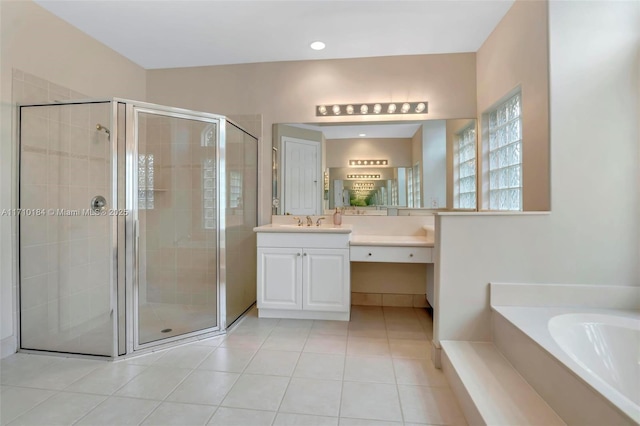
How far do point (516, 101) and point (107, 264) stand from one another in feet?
10.5

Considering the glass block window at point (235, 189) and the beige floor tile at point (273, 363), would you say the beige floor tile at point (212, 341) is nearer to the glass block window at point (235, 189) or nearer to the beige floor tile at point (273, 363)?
the beige floor tile at point (273, 363)

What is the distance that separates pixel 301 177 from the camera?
3109 mm

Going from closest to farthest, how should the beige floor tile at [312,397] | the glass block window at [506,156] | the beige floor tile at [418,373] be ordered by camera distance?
the beige floor tile at [312,397] → the beige floor tile at [418,373] → the glass block window at [506,156]

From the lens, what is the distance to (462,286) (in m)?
1.88

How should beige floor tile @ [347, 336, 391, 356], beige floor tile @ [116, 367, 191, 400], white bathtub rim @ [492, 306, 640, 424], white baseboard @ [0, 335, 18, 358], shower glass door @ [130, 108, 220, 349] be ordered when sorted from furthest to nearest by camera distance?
1. shower glass door @ [130, 108, 220, 349]
2. beige floor tile @ [347, 336, 391, 356]
3. white baseboard @ [0, 335, 18, 358]
4. beige floor tile @ [116, 367, 191, 400]
5. white bathtub rim @ [492, 306, 640, 424]

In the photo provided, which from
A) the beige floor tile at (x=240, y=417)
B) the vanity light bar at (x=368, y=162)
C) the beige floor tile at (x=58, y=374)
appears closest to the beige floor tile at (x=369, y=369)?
the beige floor tile at (x=240, y=417)

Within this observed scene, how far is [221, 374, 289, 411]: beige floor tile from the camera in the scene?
153 centimetres

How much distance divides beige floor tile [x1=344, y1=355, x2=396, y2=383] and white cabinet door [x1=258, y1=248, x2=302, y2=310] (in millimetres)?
792

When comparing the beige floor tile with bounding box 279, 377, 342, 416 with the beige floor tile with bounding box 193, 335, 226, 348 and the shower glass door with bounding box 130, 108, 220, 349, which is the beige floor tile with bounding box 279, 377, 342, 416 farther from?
the shower glass door with bounding box 130, 108, 220, 349

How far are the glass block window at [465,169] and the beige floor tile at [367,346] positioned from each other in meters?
1.53

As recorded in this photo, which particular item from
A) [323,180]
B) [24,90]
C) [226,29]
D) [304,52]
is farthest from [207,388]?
[304,52]

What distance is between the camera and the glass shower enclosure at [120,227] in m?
2.02

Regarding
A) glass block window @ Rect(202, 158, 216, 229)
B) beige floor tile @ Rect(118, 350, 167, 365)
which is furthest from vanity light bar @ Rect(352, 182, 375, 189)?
beige floor tile @ Rect(118, 350, 167, 365)

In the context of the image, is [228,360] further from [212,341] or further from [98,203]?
[98,203]
